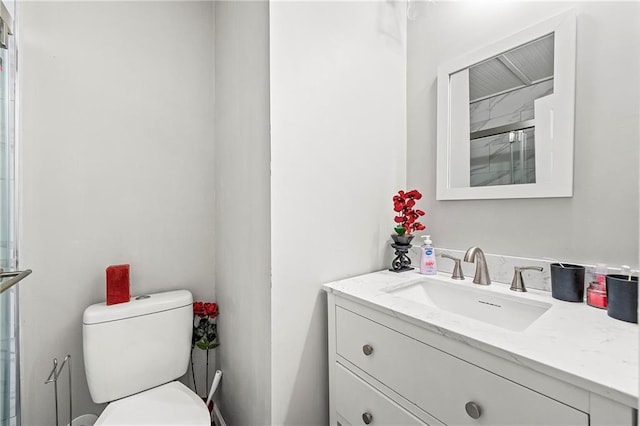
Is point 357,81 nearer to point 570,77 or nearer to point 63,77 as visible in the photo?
point 570,77

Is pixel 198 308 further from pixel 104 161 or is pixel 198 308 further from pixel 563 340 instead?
pixel 563 340

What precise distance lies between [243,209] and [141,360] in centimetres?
77

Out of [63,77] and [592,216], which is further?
[63,77]

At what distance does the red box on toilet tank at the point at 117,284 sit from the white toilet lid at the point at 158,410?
400mm

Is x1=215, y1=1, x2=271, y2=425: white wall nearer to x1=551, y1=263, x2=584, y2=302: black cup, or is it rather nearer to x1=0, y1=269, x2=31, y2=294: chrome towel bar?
x1=0, y1=269, x2=31, y2=294: chrome towel bar

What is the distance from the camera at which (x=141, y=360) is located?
1.27m

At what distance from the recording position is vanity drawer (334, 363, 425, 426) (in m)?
0.88

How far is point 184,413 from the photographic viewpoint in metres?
1.13

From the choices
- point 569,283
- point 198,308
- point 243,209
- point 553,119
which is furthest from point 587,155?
point 198,308

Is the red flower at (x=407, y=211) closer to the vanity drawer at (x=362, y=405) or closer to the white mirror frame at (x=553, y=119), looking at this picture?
the white mirror frame at (x=553, y=119)

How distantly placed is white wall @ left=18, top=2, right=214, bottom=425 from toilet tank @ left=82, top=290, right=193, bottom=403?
0.19m

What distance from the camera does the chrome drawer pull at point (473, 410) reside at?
683 millimetres

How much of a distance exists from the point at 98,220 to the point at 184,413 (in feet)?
2.99

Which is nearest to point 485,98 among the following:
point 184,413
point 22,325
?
point 184,413
